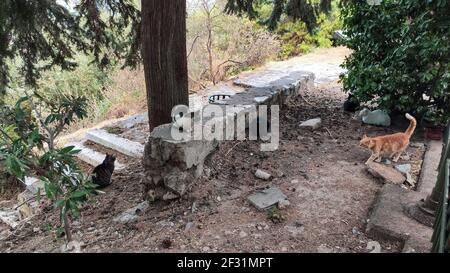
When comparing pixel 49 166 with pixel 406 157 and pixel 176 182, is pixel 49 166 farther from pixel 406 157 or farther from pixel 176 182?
pixel 406 157

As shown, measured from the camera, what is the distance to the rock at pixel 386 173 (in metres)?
3.77

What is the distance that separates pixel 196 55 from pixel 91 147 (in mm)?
4468

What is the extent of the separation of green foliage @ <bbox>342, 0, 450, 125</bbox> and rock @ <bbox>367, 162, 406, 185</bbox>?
1.21 metres

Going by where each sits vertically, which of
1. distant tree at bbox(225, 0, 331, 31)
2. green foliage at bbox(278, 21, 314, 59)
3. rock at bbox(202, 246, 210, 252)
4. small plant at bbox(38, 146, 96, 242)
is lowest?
rock at bbox(202, 246, 210, 252)

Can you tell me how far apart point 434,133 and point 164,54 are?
3.68 meters

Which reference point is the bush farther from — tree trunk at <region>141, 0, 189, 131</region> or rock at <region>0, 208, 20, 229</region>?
rock at <region>0, 208, 20, 229</region>

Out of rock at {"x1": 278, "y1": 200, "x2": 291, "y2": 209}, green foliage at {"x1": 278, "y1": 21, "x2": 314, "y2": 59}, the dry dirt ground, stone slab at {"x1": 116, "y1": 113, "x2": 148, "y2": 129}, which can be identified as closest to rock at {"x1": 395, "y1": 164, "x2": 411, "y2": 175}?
the dry dirt ground

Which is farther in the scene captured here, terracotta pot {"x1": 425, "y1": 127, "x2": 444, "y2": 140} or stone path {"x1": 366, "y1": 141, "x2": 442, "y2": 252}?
terracotta pot {"x1": 425, "y1": 127, "x2": 444, "y2": 140}

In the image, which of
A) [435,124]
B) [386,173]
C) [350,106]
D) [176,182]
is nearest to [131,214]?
[176,182]

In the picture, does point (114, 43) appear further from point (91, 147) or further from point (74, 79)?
point (74, 79)

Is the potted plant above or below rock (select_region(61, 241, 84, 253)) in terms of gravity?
above

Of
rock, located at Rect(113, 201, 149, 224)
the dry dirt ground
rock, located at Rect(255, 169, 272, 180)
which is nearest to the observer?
the dry dirt ground

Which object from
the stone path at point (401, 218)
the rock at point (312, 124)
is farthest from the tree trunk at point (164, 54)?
the stone path at point (401, 218)

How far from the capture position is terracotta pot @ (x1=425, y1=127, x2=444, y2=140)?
4711 mm
